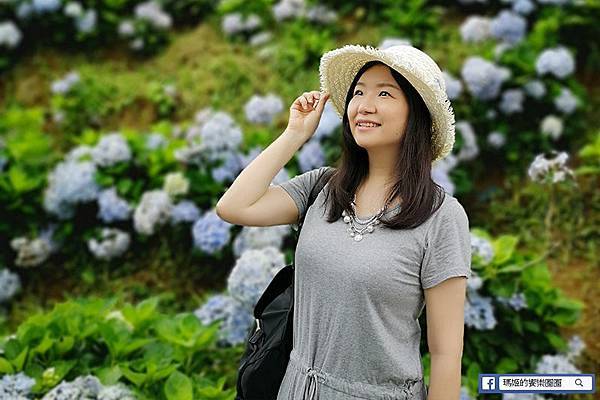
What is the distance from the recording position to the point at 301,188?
7.07ft

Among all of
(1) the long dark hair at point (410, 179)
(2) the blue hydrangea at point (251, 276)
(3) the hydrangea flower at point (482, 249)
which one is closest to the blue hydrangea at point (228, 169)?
(2) the blue hydrangea at point (251, 276)

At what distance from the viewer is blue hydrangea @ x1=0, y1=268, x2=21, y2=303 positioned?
4176 mm

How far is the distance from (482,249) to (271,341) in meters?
1.29

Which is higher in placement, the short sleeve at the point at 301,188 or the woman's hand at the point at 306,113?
the woman's hand at the point at 306,113

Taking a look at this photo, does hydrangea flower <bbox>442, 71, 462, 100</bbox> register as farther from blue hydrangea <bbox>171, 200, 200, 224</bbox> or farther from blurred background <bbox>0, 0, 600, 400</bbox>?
blue hydrangea <bbox>171, 200, 200, 224</bbox>

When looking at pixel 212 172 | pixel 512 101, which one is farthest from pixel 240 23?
pixel 512 101

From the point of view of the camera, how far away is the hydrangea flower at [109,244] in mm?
4234

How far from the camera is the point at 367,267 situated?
184 cm

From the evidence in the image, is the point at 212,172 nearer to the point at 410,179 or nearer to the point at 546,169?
the point at 546,169

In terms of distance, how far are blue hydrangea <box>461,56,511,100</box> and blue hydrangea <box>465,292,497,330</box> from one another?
1.71 m

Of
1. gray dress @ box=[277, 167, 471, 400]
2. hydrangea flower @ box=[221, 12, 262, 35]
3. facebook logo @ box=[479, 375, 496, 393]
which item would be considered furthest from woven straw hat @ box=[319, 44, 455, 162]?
hydrangea flower @ box=[221, 12, 262, 35]

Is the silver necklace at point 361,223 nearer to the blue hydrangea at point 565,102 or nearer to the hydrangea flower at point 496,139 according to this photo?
the hydrangea flower at point 496,139

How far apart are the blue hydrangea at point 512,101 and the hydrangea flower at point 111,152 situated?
2167 mm

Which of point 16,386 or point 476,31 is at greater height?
point 476,31
